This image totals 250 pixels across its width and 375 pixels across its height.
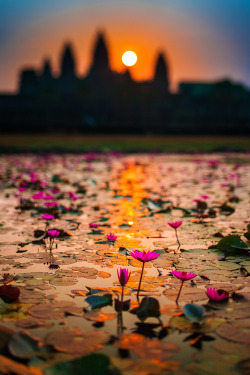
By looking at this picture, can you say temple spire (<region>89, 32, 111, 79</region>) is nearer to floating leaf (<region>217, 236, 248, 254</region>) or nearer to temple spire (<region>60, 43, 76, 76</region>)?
temple spire (<region>60, 43, 76, 76</region>)

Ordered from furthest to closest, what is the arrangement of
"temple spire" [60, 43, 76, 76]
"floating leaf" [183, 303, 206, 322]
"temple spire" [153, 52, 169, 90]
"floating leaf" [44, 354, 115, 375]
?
1. "temple spire" [60, 43, 76, 76]
2. "temple spire" [153, 52, 169, 90]
3. "floating leaf" [183, 303, 206, 322]
4. "floating leaf" [44, 354, 115, 375]

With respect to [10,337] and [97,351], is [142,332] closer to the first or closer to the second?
[97,351]

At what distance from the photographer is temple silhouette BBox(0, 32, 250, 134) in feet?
104

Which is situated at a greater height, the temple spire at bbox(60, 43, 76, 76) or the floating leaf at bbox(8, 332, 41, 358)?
the temple spire at bbox(60, 43, 76, 76)

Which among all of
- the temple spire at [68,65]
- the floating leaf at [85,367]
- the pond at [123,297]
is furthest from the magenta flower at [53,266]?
the temple spire at [68,65]

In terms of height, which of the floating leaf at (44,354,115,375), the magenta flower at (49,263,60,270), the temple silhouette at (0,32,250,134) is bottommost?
the magenta flower at (49,263,60,270)

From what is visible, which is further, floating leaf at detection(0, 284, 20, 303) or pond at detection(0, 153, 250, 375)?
floating leaf at detection(0, 284, 20, 303)

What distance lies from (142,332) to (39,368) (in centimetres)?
43

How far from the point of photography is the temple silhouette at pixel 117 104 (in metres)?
31.8

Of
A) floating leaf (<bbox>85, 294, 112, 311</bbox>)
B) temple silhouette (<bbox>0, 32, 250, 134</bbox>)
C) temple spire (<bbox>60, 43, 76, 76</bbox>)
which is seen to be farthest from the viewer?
temple spire (<bbox>60, 43, 76, 76</bbox>)

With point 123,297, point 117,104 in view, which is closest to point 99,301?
point 123,297

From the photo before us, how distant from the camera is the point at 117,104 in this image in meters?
59.5

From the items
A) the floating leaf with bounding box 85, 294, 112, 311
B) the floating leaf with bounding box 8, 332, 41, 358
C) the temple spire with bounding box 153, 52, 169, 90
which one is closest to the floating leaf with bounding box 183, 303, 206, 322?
the floating leaf with bounding box 85, 294, 112, 311

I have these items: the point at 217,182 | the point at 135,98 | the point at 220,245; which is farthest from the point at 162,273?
the point at 135,98
